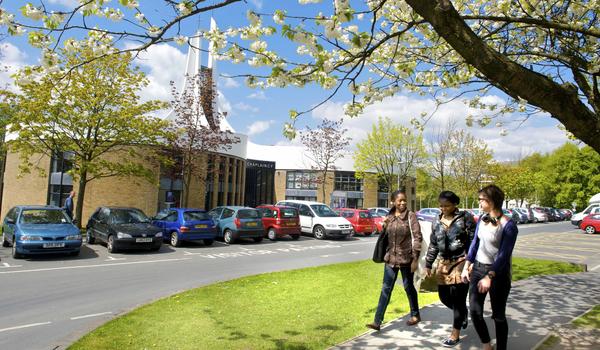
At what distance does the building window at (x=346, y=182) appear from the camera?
4981 cm

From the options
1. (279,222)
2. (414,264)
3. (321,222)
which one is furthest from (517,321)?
(321,222)

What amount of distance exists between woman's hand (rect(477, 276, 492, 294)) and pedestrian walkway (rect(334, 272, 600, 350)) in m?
0.93

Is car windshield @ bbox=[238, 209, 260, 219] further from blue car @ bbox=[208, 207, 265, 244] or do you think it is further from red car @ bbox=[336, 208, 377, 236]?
red car @ bbox=[336, 208, 377, 236]

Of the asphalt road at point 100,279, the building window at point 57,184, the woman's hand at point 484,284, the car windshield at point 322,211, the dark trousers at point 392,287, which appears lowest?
the asphalt road at point 100,279

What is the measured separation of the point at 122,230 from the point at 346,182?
1541 inches

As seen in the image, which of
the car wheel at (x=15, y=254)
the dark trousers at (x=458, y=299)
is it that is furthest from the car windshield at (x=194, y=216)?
the dark trousers at (x=458, y=299)

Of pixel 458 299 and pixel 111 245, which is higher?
pixel 458 299

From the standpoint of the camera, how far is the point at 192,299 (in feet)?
21.9

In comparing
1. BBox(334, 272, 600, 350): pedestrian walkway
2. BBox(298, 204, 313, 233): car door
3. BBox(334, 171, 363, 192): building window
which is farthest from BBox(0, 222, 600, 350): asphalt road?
BBox(334, 171, 363, 192): building window

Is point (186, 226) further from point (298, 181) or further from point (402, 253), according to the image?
point (298, 181)

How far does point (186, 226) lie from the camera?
47.3 ft

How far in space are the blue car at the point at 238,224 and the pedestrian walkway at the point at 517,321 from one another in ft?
33.9

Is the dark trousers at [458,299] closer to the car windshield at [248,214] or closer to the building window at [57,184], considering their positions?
the car windshield at [248,214]

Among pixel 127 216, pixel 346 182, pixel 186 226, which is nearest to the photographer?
pixel 127 216
